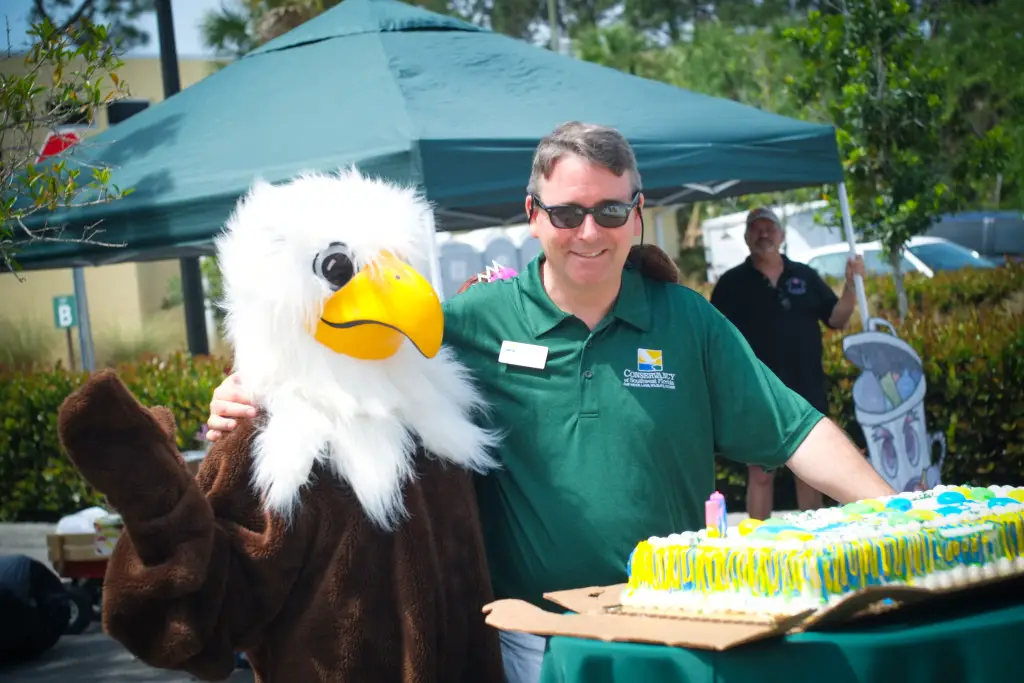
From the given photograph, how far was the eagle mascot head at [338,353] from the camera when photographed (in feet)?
8.16

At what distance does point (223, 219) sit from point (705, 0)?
3653 centimetres

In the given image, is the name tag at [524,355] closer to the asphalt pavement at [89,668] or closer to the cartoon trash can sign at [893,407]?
the asphalt pavement at [89,668]

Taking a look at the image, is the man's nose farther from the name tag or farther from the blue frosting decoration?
the blue frosting decoration

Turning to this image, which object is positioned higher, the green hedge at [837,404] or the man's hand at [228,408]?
the man's hand at [228,408]

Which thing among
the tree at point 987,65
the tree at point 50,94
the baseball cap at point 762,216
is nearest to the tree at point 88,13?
the tree at point 50,94

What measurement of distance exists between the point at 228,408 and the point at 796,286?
5.29 meters

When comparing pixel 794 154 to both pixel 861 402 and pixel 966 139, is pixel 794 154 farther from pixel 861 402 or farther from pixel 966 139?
pixel 966 139

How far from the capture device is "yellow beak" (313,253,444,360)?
8.24 feet

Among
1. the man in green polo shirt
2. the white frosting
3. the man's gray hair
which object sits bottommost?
the white frosting

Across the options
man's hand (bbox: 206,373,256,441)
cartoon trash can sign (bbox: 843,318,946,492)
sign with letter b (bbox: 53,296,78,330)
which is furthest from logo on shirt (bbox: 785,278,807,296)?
sign with letter b (bbox: 53,296,78,330)

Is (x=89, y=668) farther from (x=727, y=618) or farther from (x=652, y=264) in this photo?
(x=727, y=618)

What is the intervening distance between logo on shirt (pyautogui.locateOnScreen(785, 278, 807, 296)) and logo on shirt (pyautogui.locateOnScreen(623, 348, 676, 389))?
4.66 meters

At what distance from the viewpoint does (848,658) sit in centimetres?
199

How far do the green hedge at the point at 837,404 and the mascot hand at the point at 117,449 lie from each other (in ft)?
9.77
